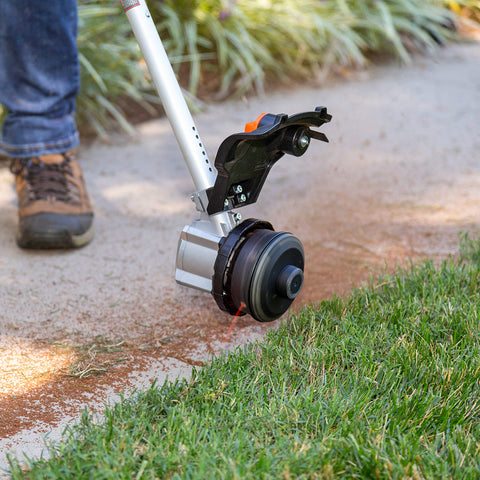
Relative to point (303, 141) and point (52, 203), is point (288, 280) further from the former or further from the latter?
point (52, 203)

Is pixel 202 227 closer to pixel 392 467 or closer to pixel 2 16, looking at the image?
pixel 392 467

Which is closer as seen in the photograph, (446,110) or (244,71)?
(446,110)

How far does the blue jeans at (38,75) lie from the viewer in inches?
88.7

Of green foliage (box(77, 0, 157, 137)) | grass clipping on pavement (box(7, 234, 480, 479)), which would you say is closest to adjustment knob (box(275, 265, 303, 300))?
grass clipping on pavement (box(7, 234, 480, 479))

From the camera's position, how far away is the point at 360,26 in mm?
4773

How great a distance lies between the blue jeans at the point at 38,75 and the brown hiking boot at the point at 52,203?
2.0 inches

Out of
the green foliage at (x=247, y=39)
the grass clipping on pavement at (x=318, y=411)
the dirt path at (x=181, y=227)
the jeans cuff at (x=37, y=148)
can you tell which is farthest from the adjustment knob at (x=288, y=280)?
the green foliage at (x=247, y=39)

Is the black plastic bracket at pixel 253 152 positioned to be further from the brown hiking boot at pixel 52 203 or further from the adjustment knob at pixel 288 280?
the brown hiking boot at pixel 52 203

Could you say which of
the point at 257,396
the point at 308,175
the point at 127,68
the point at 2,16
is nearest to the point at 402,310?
the point at 257,396

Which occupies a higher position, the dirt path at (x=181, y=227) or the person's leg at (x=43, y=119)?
the person's leg at (x=43, y=119)

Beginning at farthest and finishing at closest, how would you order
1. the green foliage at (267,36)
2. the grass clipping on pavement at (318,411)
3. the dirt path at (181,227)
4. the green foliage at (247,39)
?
1. the green foliage at (267,36)
2. the green foliage at (247,39)
3. the dirt path at (181,227)
4. the grass clipping on pavement at (318,411)

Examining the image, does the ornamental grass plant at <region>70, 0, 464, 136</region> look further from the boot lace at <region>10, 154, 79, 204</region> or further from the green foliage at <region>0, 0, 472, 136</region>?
the boot lace at <region>10, 154, 79, 204</region>

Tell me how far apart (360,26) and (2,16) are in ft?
10.2

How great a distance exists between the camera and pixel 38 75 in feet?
7.61
